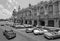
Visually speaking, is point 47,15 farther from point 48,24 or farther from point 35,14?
point 35,14

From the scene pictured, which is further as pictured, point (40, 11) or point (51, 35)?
point (40, 11)

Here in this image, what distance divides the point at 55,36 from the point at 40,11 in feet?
62.7

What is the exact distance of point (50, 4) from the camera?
2466 cm

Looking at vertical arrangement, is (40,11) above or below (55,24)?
above

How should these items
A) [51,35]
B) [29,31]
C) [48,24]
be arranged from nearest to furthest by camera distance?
[51,35], [29,31], [48,24]

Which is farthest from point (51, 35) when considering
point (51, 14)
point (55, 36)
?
point (51, 14)

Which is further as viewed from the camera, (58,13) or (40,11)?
(40,11)

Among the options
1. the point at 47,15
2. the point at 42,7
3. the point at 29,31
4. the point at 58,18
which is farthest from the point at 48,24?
the point at 29,31

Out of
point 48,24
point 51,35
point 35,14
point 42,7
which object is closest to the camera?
point 51,35

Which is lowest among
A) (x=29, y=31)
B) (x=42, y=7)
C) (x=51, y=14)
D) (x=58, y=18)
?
(x=29, y=31)

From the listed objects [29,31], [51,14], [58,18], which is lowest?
[29,31]

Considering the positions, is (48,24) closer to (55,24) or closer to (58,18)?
(55,24)

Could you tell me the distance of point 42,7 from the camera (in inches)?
1120

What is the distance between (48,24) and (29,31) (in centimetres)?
1189
